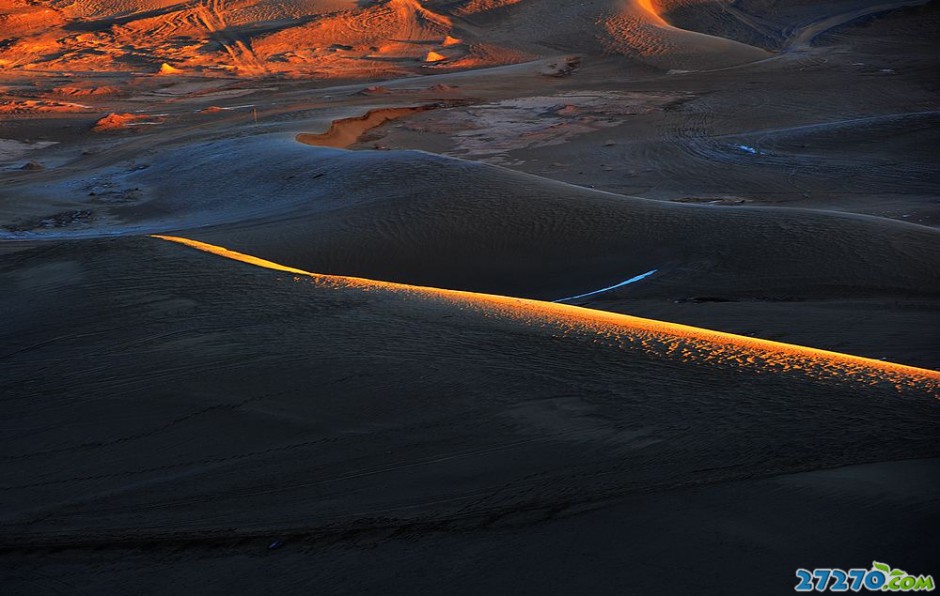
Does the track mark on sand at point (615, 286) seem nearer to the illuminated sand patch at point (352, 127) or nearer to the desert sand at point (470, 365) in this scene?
the desert sand at point (470, 365)

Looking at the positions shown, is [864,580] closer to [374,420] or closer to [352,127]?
[374,420]

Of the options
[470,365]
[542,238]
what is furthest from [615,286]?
[470,365]

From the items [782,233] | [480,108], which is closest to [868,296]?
[782,233]

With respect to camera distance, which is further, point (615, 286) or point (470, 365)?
point (615, 286)

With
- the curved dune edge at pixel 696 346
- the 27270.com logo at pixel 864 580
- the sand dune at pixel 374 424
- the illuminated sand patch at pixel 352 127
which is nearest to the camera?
the 27270.com logo at pixel 864 580

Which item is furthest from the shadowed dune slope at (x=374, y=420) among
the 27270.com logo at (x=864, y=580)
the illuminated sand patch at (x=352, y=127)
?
the illuminated sand patch at (x=352, y=127)
